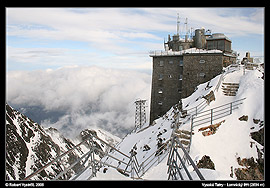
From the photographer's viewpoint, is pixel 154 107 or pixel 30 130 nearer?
pixel 154 107

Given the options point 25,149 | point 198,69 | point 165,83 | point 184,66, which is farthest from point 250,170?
point 25,149

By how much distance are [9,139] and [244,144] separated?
225 feet

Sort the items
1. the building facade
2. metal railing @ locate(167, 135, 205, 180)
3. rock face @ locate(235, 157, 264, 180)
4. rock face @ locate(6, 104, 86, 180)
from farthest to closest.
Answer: rock face @ locate(6, 104, 86, 180)
the building facade
rock face @ locate(235, 157, 264, 180)
metal railing @ locate(167, 135, 205, 180)

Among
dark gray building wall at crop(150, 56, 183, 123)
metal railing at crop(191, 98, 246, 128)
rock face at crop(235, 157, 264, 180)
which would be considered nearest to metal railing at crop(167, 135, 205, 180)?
rock face at crop(235, 157, 264, 180)

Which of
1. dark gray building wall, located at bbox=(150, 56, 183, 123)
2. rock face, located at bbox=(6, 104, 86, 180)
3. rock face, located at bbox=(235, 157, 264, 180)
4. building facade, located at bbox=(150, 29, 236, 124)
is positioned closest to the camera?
rock face, located at bbox=(235, 157, 264, 180)

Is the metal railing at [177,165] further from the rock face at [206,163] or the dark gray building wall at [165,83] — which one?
the dark gray building wall at [165,83]

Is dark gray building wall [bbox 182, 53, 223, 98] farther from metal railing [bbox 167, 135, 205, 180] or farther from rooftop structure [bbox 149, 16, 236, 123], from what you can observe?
metal railing [bbox 167, 135, 205, 180]

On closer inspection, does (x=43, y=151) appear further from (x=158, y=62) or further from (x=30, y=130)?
(x=158, y=62)

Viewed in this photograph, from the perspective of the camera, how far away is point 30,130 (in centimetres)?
8550

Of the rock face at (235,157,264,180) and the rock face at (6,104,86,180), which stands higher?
the rock face at (235,157,264,180)

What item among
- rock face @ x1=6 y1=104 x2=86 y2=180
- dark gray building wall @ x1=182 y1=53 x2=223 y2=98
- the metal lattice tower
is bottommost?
rock face @ x1=6 y1=104 x2=86 y2=180

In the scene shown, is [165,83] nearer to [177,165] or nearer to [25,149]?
[177,165]
